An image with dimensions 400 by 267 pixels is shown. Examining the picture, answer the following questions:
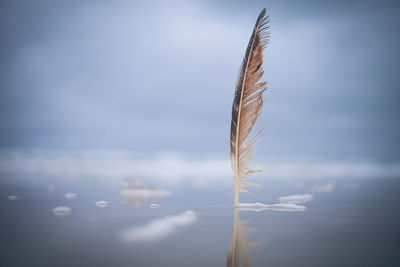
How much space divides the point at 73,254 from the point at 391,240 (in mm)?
2097

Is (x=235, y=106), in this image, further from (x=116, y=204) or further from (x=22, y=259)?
(x=22, y=259)

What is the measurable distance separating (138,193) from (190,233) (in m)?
2.37

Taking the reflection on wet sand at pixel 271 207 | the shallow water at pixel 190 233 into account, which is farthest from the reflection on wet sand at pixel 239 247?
the reflection on wet sand at pixel 271 207

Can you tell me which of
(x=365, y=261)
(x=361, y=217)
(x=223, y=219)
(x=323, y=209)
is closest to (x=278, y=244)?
(x=365, y=261)

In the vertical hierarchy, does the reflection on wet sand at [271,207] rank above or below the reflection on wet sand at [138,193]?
below

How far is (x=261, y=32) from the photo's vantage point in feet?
10.6

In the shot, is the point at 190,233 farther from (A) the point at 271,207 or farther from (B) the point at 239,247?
(A) the point at 271,207

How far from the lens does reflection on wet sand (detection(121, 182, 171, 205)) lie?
11.7ft

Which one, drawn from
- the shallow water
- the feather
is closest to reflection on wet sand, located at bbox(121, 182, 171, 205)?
the shallow water

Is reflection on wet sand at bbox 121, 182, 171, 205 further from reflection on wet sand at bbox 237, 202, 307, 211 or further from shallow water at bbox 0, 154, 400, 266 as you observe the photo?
reflection on wet sand at bbox 237, 202, 307, 211

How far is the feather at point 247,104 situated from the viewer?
10.6 feet

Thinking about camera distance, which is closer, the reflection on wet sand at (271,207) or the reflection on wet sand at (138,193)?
the reflection on wet sand at (271,207)

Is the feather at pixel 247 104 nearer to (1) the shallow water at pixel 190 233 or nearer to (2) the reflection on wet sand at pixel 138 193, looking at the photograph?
(1) the shallow water at pixel 190 233

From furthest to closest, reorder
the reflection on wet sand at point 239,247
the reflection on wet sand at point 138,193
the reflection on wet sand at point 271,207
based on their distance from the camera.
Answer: the reflection on wet sand at point 138,193
the reflection on wet sand at point 271,207
the reflection on wet sand at point 239,247
